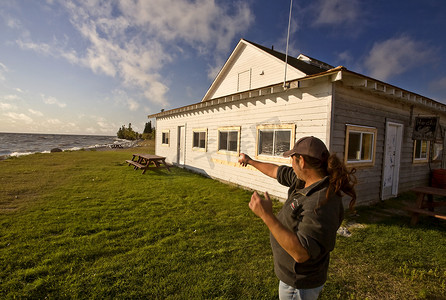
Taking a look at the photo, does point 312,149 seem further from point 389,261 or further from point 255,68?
point 255,68

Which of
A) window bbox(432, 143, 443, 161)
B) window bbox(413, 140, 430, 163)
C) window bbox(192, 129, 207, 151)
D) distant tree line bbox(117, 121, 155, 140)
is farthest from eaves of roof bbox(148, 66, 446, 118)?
distant tree line bbox(117, 121, 155, 140)

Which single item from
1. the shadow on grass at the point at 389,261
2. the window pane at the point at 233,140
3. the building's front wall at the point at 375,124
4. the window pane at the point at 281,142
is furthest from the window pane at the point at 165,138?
the shadow on grass at the point at 389,261

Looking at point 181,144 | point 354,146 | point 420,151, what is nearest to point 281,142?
point 354,146

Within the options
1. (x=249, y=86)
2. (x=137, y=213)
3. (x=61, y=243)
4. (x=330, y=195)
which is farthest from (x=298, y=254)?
(x=249, y=86)

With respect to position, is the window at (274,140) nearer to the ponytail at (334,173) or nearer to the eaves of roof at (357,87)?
the eaves of roof at (357,87)

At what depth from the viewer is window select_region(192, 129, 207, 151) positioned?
35.3 feet

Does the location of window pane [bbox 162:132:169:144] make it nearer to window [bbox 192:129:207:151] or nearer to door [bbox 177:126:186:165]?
door [bbox 177:126:186:165]

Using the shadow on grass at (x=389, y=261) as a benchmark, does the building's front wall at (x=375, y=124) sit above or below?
above

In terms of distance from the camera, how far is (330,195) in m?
1.31

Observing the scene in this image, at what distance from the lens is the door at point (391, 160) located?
23.5ft

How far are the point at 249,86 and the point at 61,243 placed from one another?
10731mm

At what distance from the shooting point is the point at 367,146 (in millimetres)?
6555

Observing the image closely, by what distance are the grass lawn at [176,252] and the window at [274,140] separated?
1656 mm

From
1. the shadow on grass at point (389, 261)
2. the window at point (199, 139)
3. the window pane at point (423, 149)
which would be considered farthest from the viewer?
the window at point (199, 139)
